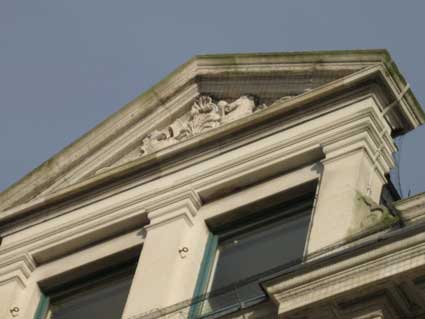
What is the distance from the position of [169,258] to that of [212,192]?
134 centimetres

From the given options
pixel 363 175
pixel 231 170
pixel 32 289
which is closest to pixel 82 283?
pixel 32 289

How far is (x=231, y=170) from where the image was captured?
2758 cm

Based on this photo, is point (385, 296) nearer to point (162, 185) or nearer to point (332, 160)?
point (332, 160)

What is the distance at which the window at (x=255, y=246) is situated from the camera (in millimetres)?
26406

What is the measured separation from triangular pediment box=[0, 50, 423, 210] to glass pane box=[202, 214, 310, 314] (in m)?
2.00

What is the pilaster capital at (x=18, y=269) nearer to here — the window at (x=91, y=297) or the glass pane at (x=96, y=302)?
the window at (x=91, y=297)

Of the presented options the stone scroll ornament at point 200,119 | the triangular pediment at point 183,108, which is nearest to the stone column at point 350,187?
the triangular pediment at point 183,108

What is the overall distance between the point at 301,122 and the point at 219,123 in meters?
1.66

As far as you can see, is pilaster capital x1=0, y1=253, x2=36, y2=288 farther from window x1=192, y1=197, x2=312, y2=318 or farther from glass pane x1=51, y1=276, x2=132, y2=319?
window x1=192, y1=197, x2=312, y2=318

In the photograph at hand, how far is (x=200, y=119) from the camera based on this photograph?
29.2 metres

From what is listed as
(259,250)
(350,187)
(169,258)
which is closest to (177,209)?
(169,258)

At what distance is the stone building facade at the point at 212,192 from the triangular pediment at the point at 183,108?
2 centimetres

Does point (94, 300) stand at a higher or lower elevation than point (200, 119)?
lower

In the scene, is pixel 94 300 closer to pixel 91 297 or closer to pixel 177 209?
pixel 91 297
